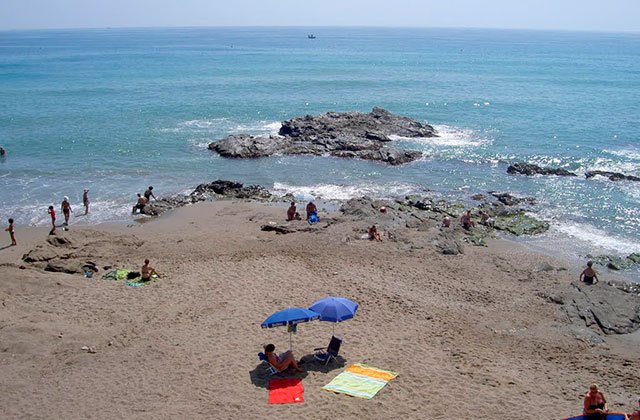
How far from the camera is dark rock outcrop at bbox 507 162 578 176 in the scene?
3512 centimetres

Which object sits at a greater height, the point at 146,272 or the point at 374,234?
the point at 374,234

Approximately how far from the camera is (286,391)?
1311 centimetres

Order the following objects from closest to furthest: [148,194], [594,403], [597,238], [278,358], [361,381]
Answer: [594,403], [361,381], [278,358], [597,238], [148,194]

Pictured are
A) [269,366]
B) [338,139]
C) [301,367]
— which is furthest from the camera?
[338,139]

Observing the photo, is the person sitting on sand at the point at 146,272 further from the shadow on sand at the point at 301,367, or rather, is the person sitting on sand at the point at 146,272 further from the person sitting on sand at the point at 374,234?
the person sitting on sand at the point at 374,234

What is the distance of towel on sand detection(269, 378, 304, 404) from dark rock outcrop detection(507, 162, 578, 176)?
26131 mm

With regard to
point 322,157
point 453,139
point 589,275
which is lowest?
point 589,275

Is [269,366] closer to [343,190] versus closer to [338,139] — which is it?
[343,190]

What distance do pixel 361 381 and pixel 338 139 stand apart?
29.2m

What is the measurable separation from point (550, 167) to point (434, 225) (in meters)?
14.8

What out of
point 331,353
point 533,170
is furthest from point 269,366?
point 533,170

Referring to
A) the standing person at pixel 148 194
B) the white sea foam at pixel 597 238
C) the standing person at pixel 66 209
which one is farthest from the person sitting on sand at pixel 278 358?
the standing person at pixel 148 194

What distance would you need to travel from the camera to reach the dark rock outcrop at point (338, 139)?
38469mm

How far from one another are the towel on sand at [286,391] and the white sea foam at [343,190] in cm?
1786
